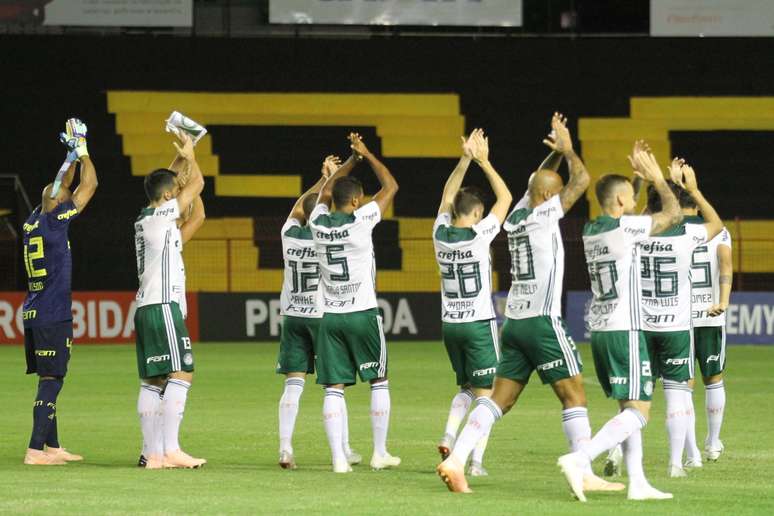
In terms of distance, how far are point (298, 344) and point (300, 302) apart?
1.12 ft

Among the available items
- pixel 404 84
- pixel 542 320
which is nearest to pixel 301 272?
pixel 542 320

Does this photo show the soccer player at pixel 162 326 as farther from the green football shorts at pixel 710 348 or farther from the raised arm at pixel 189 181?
the green football shorts at pixel 710 348

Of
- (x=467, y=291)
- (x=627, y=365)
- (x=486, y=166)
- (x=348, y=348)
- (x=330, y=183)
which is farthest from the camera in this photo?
(x=330, y=183)

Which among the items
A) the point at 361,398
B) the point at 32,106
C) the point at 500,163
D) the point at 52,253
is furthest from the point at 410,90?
the point at 52,253

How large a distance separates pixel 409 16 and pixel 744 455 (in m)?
18.8

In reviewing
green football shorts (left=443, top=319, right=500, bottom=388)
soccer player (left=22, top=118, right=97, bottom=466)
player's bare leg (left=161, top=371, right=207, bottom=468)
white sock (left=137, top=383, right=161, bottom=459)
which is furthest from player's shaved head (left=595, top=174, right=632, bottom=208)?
soccer player (left=22, top=118, right=97, bottom=466)

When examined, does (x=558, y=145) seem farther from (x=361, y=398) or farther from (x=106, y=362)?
(x=106, y=362)

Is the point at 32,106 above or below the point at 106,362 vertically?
above

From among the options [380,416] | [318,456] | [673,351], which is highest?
[673,351]

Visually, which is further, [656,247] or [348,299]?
[348,299]

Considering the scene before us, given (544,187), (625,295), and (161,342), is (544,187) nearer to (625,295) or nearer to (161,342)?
(625,295)

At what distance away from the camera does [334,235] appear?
1023cm

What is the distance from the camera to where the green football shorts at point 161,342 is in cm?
1039

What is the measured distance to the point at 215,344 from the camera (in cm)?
A: 2519
